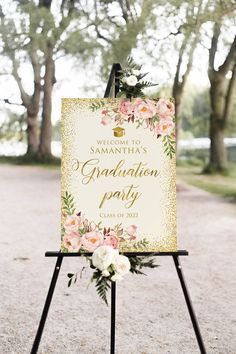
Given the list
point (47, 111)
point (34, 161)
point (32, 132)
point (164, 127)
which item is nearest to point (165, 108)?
point (164, 127)

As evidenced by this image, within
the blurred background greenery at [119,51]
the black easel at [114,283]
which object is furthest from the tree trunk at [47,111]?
the black easel at [114,283]

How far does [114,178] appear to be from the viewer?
9.59 ft

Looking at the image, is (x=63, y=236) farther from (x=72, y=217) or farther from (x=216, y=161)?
(x=216, y=161)

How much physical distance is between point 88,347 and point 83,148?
165cm

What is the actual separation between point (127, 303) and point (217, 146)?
15865mm

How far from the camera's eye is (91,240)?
2.88m

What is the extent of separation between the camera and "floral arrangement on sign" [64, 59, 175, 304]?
288 centimetres

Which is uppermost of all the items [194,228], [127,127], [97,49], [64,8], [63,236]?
[64,8]

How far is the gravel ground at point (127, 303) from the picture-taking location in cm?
398

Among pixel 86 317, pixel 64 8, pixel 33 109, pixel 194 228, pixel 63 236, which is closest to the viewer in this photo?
pixel 63 236

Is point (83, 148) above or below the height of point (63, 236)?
above

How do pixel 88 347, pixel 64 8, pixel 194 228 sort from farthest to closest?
pixel 64 8
pixel 194 228
pixel 88 347

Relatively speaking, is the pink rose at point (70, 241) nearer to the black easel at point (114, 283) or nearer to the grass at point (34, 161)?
the black easel at point (114, 283)

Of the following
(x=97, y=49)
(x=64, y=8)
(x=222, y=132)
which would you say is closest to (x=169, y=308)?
(x=222, y=132)
